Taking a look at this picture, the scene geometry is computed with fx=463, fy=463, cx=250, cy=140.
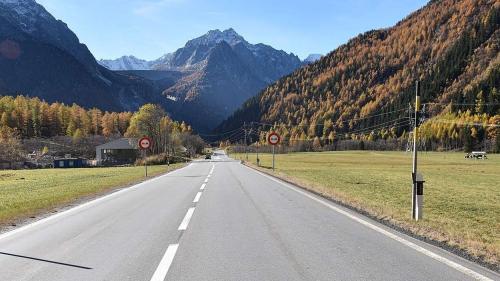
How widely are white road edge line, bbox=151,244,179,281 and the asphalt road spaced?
15 mm

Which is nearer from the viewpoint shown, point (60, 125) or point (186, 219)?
point (186, 219)

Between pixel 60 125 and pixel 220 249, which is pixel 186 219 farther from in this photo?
pixel 60 125

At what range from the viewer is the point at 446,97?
189625 mm

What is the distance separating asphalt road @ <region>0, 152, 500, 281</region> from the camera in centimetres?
658

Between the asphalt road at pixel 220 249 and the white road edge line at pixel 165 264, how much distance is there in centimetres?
1

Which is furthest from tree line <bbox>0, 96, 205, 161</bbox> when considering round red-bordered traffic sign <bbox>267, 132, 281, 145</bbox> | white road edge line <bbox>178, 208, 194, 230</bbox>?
white road edge line <bbox>178, 208, 194, 230</bbox>

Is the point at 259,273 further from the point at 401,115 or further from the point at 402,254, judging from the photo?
the point at 401,115

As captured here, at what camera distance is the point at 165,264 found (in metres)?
7.08

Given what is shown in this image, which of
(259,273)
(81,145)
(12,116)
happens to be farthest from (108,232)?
(12,116)

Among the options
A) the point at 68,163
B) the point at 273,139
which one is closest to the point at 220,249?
the point at 273,139

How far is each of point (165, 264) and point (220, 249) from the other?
1320 millimetres

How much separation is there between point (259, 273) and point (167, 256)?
1.84 metres

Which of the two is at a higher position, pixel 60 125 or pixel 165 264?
pixel 60 125

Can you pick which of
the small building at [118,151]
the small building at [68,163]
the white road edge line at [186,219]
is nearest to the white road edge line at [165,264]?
the white road edge line at [186,219]
